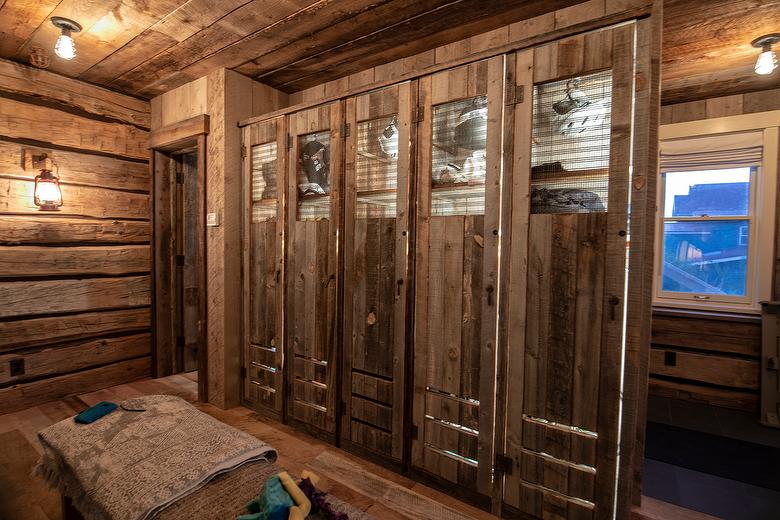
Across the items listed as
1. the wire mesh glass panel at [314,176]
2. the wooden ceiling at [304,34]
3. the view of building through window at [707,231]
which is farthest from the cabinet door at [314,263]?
the view of building through window at [707,231]

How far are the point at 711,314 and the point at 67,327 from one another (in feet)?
19.8

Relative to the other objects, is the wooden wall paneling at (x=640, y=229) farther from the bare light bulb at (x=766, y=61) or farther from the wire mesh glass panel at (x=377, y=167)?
the bare light bulb at (x=766, y=61)

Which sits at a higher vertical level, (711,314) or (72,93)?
(72,93)

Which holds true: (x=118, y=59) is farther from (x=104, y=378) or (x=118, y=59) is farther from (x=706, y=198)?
(x=706, y=198)

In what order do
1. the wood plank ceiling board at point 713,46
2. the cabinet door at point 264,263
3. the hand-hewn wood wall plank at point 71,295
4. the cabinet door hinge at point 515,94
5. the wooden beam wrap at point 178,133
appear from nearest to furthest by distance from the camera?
the cabinet door hinge at point 515,94
the wood plank ceiling board at point 713,46
the cabinet door at point 264,263
the hand-hewn wood wall plank at point 71,295
the wooden beam wrap at point 178,133

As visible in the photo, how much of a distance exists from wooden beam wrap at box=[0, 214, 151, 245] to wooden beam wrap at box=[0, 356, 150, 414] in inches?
48.5

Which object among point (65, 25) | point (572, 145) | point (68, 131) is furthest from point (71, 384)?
point (572, 145)

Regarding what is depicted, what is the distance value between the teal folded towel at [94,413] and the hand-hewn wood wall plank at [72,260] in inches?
83.1

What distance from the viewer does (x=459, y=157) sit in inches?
85.4

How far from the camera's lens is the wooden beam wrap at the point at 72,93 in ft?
10.0

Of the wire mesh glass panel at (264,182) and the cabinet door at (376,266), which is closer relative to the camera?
the cabinet door at (376,266)

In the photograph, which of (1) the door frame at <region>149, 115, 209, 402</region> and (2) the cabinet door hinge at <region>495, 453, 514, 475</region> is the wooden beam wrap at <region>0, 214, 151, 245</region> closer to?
(1) the door frame at <region>149, 115, 209, 402</region>

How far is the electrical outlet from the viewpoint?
3.08 metres

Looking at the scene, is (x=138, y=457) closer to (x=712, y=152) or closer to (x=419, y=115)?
(x=419, y=115)
